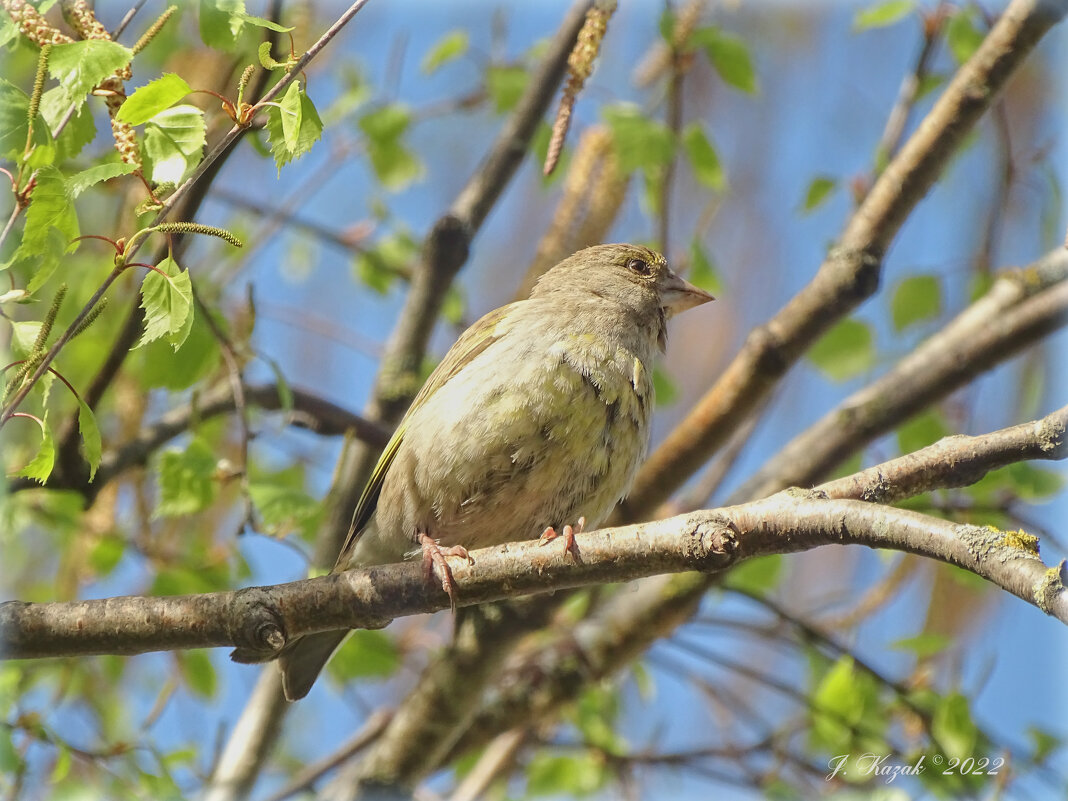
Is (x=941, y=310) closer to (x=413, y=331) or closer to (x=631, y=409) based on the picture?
(x=631, y=409)

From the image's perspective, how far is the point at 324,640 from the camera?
4.38 metres

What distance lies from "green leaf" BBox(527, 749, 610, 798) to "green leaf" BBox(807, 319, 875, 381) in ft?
7.25

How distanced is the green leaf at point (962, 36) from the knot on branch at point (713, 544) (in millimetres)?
3094

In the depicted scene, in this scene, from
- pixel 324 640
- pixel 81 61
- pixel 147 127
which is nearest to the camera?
pixel 81 61

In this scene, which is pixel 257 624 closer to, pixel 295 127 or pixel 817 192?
pixel 295 127

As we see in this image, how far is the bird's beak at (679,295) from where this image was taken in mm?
5449

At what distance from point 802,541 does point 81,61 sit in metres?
1.98

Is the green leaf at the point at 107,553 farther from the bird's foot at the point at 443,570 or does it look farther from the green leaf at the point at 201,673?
the bird's foot at the point at 443,570

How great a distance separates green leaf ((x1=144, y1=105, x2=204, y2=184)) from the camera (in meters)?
2.56

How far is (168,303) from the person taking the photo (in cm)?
253

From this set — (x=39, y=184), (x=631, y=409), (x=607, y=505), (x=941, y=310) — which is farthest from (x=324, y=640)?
(x=941, y=310)

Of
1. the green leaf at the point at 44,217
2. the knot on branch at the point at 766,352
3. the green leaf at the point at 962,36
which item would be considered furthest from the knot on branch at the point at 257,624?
the green leaf at the point at 962,36

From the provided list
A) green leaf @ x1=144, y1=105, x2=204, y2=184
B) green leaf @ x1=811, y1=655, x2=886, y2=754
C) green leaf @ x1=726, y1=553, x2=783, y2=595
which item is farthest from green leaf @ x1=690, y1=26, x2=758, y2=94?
green leaf @ x1=144, y1=105, x2=204, y2=184

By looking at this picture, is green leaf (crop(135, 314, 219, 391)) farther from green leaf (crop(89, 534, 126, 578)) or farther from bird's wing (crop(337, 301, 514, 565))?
green leaf (crop(89, 534, 126, 578))
